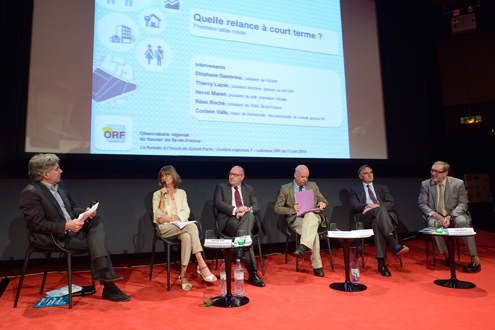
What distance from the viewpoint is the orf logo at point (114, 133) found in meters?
3.52

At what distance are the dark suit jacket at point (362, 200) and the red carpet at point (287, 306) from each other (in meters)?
0.72

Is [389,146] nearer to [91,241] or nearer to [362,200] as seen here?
[362,200]

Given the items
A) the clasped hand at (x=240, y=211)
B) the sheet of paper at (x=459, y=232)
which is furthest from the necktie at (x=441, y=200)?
the clasped hand at (x=240, y=211)

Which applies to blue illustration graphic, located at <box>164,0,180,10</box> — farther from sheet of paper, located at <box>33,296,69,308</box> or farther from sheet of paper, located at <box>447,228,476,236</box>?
sheet of paper, located at <box>447,228,476,236</box>

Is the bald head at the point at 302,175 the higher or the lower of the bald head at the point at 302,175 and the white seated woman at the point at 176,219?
the higher

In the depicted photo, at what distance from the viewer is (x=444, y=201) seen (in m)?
3.61

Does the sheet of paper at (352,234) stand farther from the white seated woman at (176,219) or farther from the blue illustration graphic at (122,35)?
the blue illustration graphic at (122,35)

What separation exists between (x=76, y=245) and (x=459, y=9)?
6754mm

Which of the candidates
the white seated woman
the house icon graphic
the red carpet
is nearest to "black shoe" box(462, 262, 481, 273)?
the red carpet

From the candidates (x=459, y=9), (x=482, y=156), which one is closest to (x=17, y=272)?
(x=459, y=9)

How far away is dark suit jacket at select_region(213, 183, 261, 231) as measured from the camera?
3.39m

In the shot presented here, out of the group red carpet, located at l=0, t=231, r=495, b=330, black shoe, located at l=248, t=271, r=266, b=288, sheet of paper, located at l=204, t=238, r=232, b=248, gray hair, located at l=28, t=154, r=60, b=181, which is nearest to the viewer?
red carpet, located at l=0, t=231, r=495, b=330

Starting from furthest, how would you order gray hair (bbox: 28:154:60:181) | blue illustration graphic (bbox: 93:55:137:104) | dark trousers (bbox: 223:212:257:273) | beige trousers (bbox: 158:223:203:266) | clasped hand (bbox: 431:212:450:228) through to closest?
blue illustration graphic (bbox: 93:55:137:104) < clasped hand (bbox: 431:212:450:228) < dark trousers (bbox: 223:212:257:273) < beige trousers (bbox: 158:223:203:266) < gray hair (bbox: 28:154:60:181)

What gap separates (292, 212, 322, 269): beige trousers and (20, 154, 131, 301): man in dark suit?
5.57 feet
